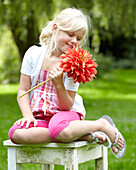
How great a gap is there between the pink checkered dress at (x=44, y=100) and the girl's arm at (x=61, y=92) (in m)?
0.09

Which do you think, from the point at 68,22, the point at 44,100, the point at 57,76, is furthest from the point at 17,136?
the point at 68,22

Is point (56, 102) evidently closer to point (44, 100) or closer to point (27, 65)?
point (44, 100)

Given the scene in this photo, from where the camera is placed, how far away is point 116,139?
7.79ft

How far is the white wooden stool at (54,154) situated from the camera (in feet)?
7.09

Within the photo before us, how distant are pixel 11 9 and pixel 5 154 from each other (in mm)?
4487

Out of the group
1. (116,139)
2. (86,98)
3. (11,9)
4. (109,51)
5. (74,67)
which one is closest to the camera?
(74,67)

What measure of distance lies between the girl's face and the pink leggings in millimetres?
461

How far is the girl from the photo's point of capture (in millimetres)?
2221

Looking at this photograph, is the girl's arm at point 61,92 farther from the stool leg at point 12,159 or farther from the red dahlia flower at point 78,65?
the stool leg at point 12,159

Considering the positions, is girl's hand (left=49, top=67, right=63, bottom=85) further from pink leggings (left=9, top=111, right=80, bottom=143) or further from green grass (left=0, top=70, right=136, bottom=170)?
green grass (left=0, top=70, right=136, bottom=170)

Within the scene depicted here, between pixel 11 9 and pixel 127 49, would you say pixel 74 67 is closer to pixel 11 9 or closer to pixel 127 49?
pixel 11 9

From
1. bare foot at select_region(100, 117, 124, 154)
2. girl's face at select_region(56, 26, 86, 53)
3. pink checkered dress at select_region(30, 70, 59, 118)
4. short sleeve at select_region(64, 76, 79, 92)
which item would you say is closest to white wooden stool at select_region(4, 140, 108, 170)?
bare foot at select_region(100, 117, 124, 154)

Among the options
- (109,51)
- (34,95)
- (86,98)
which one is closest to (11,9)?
(86,98)

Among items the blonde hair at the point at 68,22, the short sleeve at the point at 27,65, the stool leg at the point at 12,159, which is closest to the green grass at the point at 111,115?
the stool leg at the point at 12,159
